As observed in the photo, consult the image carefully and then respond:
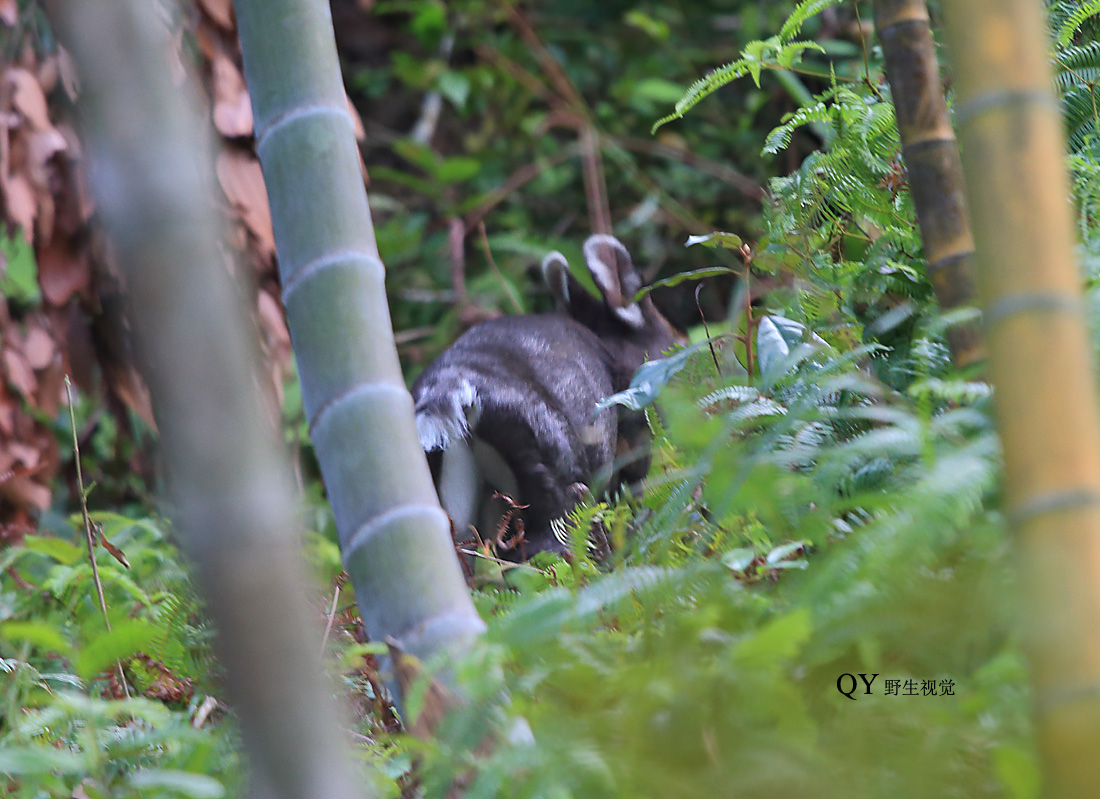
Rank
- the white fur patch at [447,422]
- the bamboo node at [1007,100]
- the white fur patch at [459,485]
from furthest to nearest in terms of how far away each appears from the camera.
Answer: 1. the white fur patch at [459,485]
2. the white fur patch at [447,422]
3. the bamboo node at [1007,100]

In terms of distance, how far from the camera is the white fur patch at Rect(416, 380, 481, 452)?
2.69m

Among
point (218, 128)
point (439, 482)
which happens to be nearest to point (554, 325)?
point (439, 482)

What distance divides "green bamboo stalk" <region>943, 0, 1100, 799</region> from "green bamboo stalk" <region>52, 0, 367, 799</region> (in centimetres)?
60

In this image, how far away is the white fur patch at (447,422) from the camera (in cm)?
269

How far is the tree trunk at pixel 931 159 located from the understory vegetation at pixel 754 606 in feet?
0.28

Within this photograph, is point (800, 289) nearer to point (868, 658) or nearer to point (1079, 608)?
point (868, 658)

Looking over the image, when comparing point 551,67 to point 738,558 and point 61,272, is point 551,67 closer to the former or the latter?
point 61,272

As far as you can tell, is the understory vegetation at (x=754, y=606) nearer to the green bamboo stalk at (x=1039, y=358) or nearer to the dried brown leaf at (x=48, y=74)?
the green bamboo stalk at (x=1039, y=358)

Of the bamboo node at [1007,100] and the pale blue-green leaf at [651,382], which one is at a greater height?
the bamboo node at [1007,100]

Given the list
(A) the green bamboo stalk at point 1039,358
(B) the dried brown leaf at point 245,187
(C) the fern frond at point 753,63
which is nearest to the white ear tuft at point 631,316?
(B) the dried brown leaf at point 245,187

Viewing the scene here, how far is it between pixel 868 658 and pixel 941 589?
11 cm

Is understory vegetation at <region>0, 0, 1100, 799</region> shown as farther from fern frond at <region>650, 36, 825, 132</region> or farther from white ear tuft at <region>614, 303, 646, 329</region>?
white ear tuft at <region>614, 303, 646, 329</region>

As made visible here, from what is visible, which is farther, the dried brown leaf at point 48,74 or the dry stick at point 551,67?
the dry stick at point 551,67

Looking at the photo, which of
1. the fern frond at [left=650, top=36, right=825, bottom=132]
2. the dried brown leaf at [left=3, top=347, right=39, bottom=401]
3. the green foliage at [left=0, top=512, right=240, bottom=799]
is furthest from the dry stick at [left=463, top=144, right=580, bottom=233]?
the fern frond at [left=650, top=36, right=825, bottom=132]
